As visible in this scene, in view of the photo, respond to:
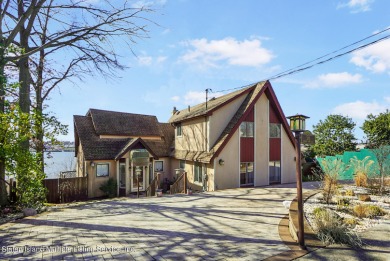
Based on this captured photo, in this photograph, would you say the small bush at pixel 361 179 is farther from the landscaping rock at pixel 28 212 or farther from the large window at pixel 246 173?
the landscaping rock at pixel 28 212

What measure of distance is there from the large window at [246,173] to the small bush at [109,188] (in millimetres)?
9356

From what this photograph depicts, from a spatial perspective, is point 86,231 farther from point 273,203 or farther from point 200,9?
point 200,9

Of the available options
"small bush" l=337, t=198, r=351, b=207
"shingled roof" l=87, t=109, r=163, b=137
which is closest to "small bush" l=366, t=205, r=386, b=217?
"small bush" l=337, t=198, r=351, b=207

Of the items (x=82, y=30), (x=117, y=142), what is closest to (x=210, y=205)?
(x=82, y=30)

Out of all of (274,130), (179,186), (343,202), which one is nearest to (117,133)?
(179,186)

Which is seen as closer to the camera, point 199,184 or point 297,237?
point 297,237

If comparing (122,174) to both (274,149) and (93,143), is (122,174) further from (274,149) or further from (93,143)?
(274,149)

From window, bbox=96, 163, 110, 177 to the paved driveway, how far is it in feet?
24.4

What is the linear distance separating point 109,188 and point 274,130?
524 inches

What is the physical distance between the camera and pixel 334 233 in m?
6.03

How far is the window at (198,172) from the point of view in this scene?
16.9 meters

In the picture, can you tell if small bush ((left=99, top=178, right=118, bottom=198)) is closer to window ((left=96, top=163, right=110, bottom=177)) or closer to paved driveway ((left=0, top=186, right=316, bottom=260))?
window ((left=96, top=163, right=110, bottom=177))

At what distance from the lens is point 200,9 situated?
1088 centimetres

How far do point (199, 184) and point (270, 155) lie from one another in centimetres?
589
